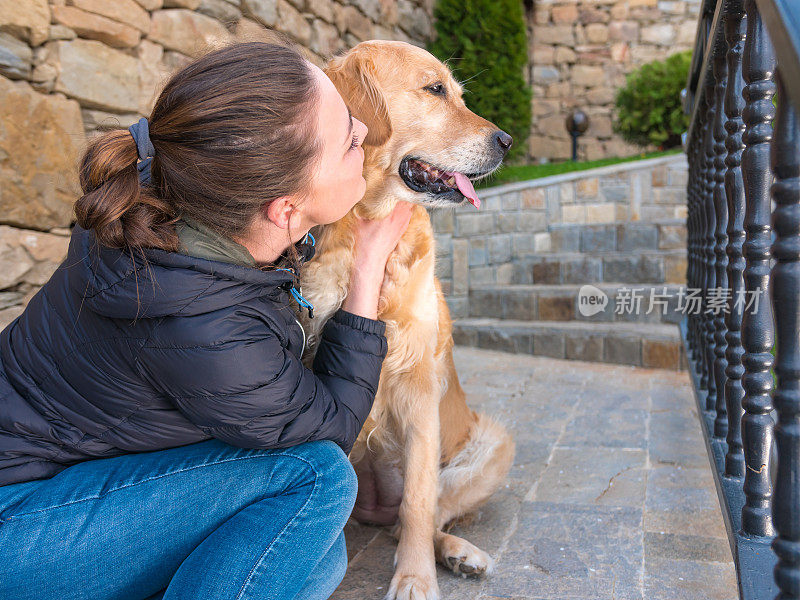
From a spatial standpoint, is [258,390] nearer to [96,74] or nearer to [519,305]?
[96,74]

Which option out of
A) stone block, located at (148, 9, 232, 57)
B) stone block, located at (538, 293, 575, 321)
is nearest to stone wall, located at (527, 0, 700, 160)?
stone block, located at (538, 293, 575, 321)

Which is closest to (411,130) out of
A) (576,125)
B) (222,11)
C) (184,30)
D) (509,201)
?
(184,30)

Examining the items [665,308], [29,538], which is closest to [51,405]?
[29,538]

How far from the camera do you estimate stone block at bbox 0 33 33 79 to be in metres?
2.79

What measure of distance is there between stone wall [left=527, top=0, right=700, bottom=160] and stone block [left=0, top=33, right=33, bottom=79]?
944 centimetres

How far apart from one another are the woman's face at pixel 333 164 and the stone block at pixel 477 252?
14.1 feet

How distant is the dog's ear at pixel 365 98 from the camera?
2008 millimetres

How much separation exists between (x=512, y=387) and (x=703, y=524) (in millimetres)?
2025

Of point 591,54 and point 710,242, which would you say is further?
point 591,54

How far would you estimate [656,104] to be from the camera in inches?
353

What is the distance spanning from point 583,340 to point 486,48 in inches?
159

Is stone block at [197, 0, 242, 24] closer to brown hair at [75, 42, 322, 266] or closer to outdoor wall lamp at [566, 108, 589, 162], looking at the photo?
brown hair at [75, 42, 322, 266]

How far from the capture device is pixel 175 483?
1.43 m

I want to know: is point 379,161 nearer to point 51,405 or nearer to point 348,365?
point 348,365
